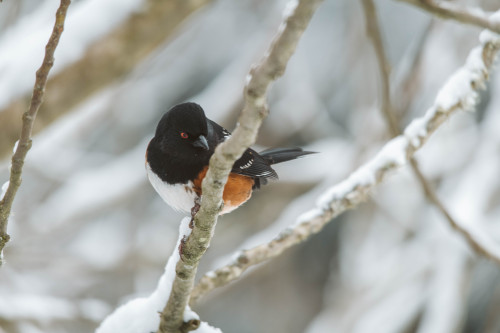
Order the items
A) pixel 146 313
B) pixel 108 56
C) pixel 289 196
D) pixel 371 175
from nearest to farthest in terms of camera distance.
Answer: pixel 146 313
pixel 371 175
pixel 108 56
pixel 289 196

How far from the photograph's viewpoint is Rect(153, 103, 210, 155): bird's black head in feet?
8.04

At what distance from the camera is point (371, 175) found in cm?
256

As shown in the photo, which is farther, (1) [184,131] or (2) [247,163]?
(2) [247,163]

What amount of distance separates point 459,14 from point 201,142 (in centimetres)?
122

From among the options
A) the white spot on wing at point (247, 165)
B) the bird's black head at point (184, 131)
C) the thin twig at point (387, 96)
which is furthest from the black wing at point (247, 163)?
the thin twig at point (387, 96)

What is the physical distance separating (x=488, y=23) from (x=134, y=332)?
61.3 inches

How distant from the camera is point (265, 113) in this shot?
1246mm

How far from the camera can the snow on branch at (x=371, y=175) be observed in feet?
8.25

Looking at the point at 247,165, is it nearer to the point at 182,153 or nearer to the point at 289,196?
the point at 182,153

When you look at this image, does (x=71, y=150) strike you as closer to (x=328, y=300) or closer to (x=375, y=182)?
(x=328, y=300)

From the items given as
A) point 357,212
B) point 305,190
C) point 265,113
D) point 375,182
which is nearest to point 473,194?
point 357,212

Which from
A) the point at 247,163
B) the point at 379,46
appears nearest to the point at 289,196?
the point at 247,163

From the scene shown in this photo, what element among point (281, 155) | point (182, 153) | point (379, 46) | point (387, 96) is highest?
point (281, 155)

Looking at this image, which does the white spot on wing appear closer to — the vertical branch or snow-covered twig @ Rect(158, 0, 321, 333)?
the vertical branch
